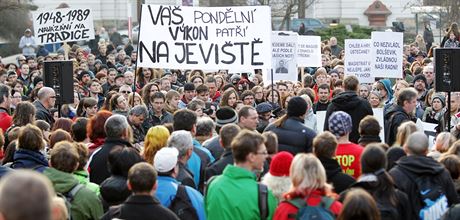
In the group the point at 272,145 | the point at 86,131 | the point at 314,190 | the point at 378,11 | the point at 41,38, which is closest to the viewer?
the point at 314,190

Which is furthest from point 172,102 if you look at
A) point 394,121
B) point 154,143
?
point 154,143

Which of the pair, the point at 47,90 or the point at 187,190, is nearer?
the point at 187,190

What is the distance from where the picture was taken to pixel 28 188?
186 inches

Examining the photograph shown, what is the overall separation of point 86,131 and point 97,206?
2.57 meters

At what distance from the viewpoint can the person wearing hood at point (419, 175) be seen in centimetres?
868

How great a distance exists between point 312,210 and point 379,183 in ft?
2.51

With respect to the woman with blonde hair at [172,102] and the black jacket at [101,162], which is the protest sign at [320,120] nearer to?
the woman with blonde hair at [172,102]

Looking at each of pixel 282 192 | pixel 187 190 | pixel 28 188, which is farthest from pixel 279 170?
pixel 28 188

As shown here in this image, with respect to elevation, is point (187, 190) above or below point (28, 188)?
below

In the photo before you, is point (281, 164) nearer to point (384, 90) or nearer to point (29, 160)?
point (29, 160)

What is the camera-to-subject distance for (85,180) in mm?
9398

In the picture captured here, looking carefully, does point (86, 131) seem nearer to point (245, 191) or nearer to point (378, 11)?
point (245, 191)

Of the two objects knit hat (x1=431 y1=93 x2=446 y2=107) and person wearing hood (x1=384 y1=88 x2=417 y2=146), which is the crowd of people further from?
knit hat (x1=431 y1=93 x2=446 y2=107)

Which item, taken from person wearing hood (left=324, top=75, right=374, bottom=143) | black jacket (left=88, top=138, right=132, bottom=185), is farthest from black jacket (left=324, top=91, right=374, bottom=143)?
black jacket (left=88, top=138, right=132, bottom=185)
